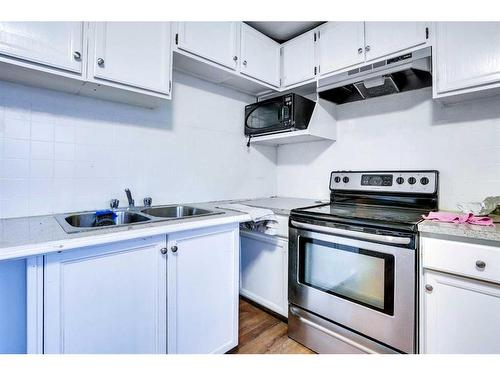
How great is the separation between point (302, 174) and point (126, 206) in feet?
5.23

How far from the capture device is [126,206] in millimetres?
1732

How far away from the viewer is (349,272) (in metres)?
1.46

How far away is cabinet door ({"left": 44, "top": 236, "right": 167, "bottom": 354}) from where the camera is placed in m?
0.97

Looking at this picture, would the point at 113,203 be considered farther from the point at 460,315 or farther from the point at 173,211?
the point at 460,315

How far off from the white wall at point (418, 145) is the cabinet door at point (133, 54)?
1475mm

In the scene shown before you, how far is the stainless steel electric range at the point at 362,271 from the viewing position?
4.21ft

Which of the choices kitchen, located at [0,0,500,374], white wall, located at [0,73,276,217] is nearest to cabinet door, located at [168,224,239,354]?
kitchen, located at [0,0,500,374]

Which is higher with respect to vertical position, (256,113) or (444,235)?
(256,113)

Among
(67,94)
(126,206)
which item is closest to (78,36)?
(67,94)

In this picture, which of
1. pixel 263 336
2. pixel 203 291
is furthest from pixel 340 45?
pixel 263 336

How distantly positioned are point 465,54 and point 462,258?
1.08 metres

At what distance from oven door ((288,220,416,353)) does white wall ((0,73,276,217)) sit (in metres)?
0.93
